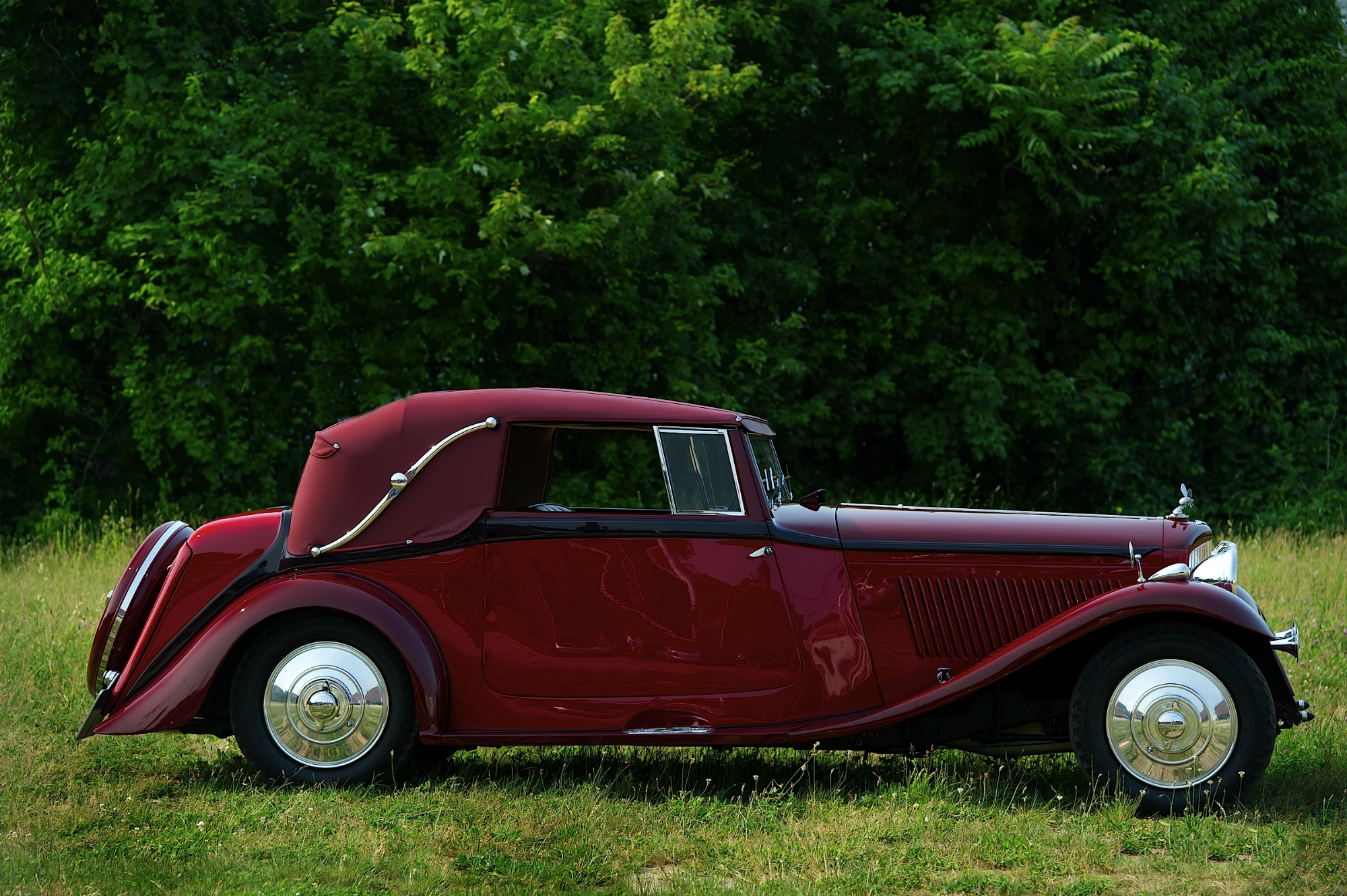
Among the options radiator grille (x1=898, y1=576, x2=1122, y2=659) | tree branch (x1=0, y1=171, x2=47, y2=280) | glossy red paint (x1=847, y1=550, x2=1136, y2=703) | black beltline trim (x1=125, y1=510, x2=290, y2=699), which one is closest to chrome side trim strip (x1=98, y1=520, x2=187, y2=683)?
black beltline trim (x1=125, y1=510, x2=290, y2=699)

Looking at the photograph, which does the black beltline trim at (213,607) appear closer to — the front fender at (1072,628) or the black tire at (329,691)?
the black tire at (329,691)

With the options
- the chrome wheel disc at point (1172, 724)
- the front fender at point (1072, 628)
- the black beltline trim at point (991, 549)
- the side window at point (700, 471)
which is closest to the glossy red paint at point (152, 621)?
the side window at point (700, 471)

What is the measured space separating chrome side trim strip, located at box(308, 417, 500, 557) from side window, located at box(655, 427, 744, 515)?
0.76m

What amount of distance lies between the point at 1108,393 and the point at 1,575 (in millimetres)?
12193

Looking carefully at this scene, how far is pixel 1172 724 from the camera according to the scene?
16.0ft

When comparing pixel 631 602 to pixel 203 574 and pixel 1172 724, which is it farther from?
pixel 1172 724

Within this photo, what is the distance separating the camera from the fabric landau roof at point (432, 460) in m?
5.23

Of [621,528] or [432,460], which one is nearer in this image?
[621,528]

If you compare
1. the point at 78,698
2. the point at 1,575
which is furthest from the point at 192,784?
the point at 1,575

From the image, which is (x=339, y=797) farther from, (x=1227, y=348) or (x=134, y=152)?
(x=1227, y=348)

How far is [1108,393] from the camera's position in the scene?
608 inches

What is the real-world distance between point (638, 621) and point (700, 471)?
68cm

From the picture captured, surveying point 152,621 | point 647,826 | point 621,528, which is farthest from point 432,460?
point 647,826

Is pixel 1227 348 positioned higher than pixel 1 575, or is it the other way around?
pixel 1227 348
